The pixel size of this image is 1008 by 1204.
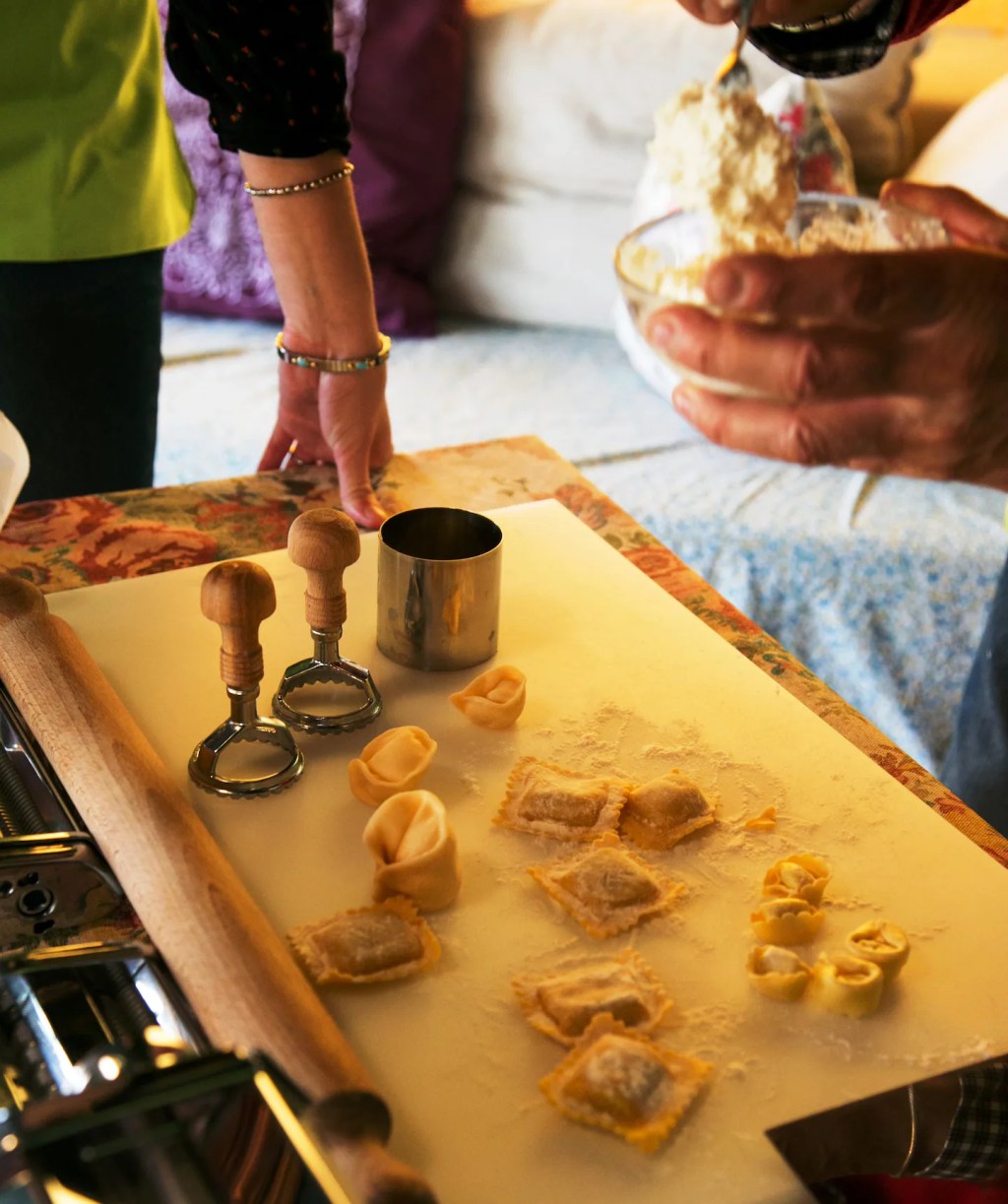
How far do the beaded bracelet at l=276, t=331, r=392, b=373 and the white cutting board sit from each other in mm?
241

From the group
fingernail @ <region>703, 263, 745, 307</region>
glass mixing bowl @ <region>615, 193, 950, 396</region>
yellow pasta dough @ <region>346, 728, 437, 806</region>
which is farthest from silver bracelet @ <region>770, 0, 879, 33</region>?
yellow pasta dough @ <region>346, 728, 437, 806</region>

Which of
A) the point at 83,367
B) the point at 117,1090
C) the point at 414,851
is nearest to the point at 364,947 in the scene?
the point at 414,851

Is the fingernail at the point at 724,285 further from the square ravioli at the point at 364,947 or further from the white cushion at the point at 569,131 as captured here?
the white cushion at the point at 569,131

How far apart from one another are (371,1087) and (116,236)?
1.00 metres

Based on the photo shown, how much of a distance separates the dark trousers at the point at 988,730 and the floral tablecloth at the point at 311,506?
373 millimetres

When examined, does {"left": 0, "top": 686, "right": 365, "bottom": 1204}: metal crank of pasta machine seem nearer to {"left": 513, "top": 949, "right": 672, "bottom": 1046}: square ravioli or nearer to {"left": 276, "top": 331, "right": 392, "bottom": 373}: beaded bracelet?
{"left": 513, "top": 949, "right": 672, "bottom": 1046}: square ravioli

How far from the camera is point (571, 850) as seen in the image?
0.75m

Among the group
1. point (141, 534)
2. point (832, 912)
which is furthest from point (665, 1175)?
point (141, 534)

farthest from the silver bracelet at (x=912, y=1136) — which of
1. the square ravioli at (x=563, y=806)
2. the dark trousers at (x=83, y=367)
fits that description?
the dark trousers at (x=83, y=367)

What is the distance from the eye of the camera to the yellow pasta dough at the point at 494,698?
855mm

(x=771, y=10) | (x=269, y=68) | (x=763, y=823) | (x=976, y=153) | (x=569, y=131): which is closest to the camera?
(x=763, y=823)

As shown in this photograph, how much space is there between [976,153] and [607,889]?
1.72m

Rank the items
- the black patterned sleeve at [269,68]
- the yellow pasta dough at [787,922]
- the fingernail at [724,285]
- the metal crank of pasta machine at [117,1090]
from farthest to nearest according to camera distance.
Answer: the black patterned sleeve at [269,68], the yellow pasta dough at [787,922], the fingernail at [724,285], the metal crank of pasta machine at [117,1090]

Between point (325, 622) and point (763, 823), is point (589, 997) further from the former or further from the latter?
point (325, 622)
